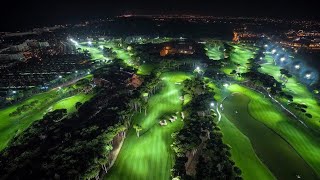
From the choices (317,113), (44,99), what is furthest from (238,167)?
(44,99)

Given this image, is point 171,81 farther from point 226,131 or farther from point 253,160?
point 253,160

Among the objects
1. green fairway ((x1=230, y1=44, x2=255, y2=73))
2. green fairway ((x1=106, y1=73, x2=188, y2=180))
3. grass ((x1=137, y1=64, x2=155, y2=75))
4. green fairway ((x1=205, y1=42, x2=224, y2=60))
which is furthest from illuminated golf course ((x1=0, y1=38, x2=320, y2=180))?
green fairway ((x1=205, y1=42, x2=224, y2=60))

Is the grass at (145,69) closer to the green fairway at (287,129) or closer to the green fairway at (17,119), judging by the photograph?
the green fairway at (17,119)

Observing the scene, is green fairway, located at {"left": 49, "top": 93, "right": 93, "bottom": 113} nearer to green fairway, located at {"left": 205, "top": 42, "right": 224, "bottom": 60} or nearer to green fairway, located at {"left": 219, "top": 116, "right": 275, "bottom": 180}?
green fairway, located at {"left": 219, "top": 116, "right": 275, "bottom": 180}

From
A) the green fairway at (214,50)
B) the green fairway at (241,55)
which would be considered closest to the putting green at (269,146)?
the green fairway at (241,55)

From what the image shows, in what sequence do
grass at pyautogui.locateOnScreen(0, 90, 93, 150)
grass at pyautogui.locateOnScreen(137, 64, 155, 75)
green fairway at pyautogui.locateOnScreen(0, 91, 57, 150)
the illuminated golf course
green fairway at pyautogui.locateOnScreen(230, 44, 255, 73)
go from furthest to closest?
1. green fairway at pyautogui.locateOnScreen(230, 44, 255, 73)
2. grass at pyautogui.locateOnScreen(137, 64, 155, 75)
3. grass at pyautogui.locateOnScreen(0, 90, 93, 150)
4. green fairway at pyautogui.locateOnScreen(0, 91, 57, 150)
5. the illuminated golf course
